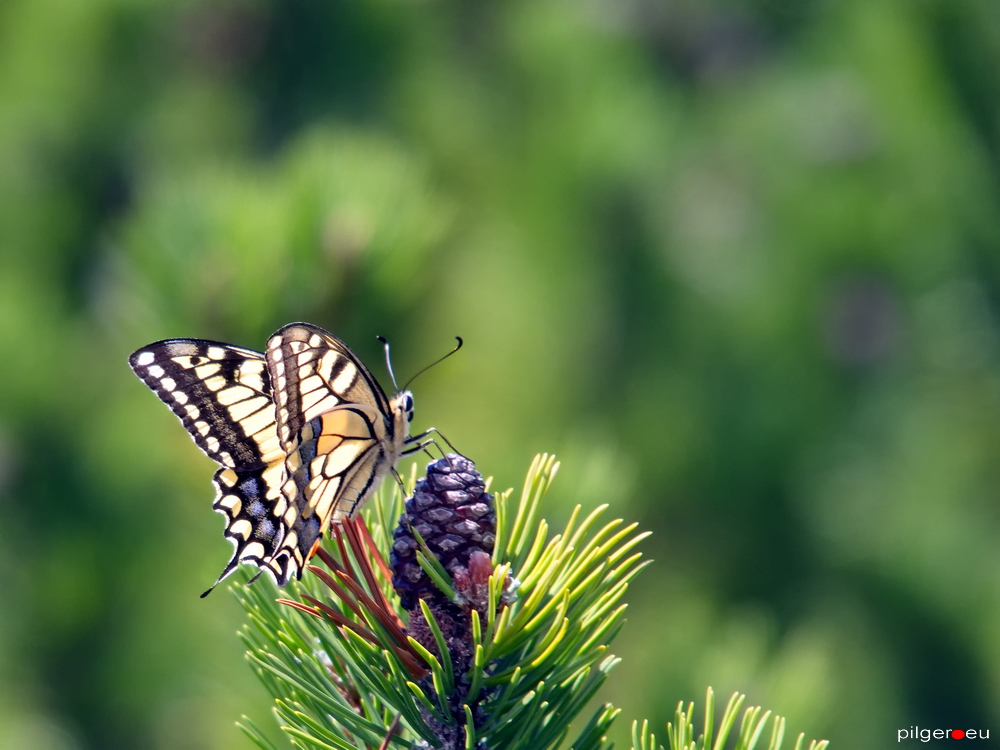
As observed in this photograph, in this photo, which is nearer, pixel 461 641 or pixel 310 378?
pixel 461 641

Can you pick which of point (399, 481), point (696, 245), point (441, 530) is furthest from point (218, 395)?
point (696, 245)

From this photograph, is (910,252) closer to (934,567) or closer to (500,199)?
(934,567)

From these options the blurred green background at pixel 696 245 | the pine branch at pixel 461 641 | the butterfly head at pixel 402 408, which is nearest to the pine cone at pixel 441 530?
the pine branch at pixel 461 641

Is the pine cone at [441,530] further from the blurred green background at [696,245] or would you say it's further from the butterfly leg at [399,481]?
the blurred green background at [696,245]

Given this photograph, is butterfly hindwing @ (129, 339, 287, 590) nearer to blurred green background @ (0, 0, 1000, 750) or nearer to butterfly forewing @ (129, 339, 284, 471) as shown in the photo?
butterfly forewing @ (129, 339, 284, 471)

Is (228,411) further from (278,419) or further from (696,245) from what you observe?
(696,245)

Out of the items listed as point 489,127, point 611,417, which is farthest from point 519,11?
point 611,417

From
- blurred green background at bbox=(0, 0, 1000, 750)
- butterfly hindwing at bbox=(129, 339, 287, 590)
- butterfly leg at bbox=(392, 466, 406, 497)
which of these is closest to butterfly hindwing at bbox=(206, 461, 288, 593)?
butterfly hindwing at bbox=(129, 339, 287, 590)
